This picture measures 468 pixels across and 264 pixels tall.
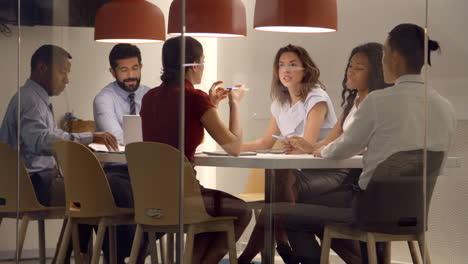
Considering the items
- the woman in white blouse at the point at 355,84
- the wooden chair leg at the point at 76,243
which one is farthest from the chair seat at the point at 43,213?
the woman in white blouse at the point at 355,84

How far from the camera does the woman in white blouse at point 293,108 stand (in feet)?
15.6

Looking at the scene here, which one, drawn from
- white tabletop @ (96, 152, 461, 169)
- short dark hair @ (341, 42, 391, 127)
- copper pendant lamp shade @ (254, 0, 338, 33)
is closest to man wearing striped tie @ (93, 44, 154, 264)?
white tabletop @ (96, 152, 461, 169)

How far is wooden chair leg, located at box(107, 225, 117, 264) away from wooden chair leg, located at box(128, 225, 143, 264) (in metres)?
0.12

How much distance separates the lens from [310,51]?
4805 mm

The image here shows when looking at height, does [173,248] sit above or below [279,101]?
below

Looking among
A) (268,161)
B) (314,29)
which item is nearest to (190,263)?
(268,161)

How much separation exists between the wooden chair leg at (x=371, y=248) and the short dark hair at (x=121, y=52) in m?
1.64

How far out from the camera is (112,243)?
5285 millimetres

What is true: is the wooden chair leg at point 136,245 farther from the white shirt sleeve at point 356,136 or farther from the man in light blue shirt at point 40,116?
the white shirt sleeve at point 356,136

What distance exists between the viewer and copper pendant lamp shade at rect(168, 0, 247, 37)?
493 centimetres

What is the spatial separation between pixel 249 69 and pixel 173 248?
1.09m

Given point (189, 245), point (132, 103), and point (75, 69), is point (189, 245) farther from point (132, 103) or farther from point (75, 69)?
point (75, 69)

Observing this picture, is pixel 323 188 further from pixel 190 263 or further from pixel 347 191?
pixel 190 263

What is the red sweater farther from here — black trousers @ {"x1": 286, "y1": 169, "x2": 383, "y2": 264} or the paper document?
black trousers @ {"x1": 286, "y1": 169, "x2": 383, "y2": 264}
